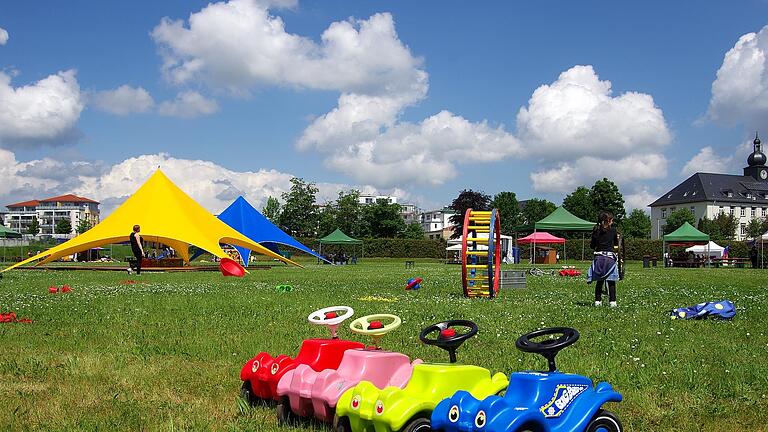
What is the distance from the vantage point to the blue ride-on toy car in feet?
12.3

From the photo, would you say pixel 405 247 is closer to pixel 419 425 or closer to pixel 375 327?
pixel 375 327

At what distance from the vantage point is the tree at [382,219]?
108 metres

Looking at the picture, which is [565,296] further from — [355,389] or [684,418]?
[355,389]

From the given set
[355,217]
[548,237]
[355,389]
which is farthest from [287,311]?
[355,217]

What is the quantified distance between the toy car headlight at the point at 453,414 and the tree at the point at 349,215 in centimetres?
10092

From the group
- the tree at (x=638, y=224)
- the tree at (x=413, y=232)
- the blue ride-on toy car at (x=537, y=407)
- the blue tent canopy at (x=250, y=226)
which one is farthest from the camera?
the tree at (x=413, y=232)

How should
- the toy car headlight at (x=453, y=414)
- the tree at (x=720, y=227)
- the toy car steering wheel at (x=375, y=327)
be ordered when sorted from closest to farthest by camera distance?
the toy car headlight at (x=453, y=414)
the toy car steering wheel at (x=375, y=327)
the tree at (x=720, y=227)

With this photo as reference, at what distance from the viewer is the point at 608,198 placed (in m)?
94.8

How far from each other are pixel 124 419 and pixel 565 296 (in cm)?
1283

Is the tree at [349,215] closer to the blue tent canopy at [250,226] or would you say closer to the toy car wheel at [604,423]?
the blue tent canopy at [250,226]

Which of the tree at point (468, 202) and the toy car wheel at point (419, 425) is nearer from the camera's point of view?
the toy car wheel at point (419, 425)

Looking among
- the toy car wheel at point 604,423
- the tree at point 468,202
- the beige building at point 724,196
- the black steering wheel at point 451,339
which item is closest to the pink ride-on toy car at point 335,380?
the black steering wheel at point 451,339

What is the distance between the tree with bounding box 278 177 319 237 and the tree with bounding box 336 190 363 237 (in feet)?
18.5

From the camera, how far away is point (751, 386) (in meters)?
5.87
